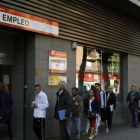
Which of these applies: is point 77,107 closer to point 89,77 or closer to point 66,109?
point 66,109

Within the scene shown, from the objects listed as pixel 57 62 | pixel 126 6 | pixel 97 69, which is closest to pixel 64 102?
pixel 57 62

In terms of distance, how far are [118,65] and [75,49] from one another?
4.20m

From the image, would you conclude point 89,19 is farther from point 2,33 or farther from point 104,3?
point 2,33

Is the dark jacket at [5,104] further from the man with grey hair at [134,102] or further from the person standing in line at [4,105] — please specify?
the man with grey hair at [134,102]

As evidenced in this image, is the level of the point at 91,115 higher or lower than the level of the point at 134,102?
lower

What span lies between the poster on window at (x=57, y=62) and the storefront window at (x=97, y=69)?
1137mm

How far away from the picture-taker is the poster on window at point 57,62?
26.4 ft

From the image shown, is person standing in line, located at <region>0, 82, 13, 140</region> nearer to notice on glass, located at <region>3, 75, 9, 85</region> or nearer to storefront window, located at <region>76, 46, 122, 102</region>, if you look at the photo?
notice on glass, located at <region>3, 75, 9, 85</region>

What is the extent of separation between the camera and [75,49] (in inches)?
356

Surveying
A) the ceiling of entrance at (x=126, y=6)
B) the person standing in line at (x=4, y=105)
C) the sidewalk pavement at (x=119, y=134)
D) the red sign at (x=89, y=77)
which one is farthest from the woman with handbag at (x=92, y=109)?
the ceiling of entrance at (x=126, y=6)

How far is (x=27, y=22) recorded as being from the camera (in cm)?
715

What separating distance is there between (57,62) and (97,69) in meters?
3.16

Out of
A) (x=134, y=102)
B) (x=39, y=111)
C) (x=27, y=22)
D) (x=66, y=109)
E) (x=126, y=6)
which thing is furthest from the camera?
(x=126, y=6)

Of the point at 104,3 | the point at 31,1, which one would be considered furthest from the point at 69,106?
the point at 104,3
